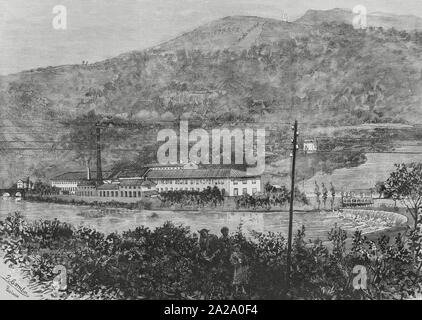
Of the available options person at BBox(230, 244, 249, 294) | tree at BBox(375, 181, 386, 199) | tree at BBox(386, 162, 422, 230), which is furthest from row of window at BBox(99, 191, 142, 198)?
tree at BBox(386, 162, 422, 230)

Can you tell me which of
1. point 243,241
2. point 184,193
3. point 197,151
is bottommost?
point 243,241

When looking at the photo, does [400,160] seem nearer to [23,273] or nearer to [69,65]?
[69,65]

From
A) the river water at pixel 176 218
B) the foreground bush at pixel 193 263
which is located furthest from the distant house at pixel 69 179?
the foreground bush at pixel 193 263
